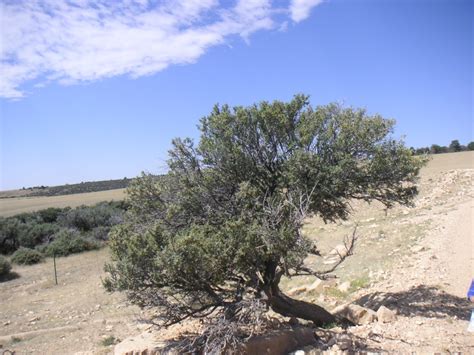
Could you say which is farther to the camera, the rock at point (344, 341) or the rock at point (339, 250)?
the rock at point (339, 250)

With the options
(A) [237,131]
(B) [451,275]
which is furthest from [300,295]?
(A) [237,131]

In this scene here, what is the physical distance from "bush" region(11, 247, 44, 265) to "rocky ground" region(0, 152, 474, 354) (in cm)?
146

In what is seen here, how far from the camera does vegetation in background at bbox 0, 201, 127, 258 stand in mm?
28578

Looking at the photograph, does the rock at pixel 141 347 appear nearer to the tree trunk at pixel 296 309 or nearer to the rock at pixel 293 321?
the tree trunk at pixel 296 309

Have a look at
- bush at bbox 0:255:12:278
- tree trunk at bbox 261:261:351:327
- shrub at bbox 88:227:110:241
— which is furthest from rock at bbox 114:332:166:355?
shrub at bbox 88:227:110:241

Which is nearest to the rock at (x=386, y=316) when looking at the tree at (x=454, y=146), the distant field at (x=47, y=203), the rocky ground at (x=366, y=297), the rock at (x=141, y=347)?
Result: the rocky ground at (x=366, y=297)

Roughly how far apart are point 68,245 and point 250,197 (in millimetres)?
23720

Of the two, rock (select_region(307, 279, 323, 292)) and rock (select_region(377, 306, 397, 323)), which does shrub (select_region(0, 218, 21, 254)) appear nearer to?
rock (select_region(307, 279, 323, 292))

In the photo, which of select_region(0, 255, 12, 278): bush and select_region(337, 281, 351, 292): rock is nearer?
select_region(337, 281, 351, 292): rock

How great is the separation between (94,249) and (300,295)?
2006cm

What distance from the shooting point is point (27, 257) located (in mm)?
27062

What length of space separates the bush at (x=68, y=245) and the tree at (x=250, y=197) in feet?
68.5

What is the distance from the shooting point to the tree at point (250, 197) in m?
8.16

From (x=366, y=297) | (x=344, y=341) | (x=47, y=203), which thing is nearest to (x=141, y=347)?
(x=344, y=341)
